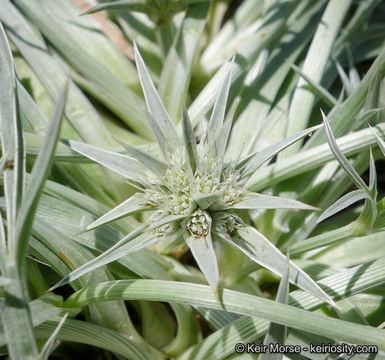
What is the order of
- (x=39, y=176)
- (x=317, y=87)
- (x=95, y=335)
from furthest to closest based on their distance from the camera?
(x=317, y=87)
(x=95, y=335)
(x=39, y=176)

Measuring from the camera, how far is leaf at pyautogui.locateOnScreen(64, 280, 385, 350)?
2.02 feet

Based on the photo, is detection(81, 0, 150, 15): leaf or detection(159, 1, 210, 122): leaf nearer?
detection(81, 0, 150, 15): leaf

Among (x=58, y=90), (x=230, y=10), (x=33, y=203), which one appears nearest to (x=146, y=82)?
(x=33, y=203)

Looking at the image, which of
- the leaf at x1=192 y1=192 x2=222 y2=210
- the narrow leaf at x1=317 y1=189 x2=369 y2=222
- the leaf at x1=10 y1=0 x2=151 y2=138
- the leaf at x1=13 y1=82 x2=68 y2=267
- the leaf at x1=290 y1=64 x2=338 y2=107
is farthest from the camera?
the leaf at x1=10 y1=0 x2=151 y2=138

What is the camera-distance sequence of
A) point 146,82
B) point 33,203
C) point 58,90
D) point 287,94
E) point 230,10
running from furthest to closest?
point 230,10 → point 287,94 → point 58,90 → point 146,82 → point 33,203

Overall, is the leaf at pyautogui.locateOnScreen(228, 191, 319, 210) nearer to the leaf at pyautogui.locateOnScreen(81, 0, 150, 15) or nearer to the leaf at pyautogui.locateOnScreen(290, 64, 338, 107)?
the leaf at pyautogui.locateOnScreen(290, 64, 338, 107)

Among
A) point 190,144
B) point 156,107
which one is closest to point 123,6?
point 156,107

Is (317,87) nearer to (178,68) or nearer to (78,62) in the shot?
(178,68)

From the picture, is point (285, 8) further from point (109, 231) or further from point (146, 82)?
point (109, 231)

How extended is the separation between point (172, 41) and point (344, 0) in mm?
471

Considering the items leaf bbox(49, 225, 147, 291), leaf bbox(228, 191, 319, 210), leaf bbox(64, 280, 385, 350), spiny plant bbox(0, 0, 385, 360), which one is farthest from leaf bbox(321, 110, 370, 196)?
leaf bbox(49, 225, 147, 291)

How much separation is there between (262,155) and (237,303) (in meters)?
0.24

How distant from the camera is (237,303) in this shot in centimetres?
64

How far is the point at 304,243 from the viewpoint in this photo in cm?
85
